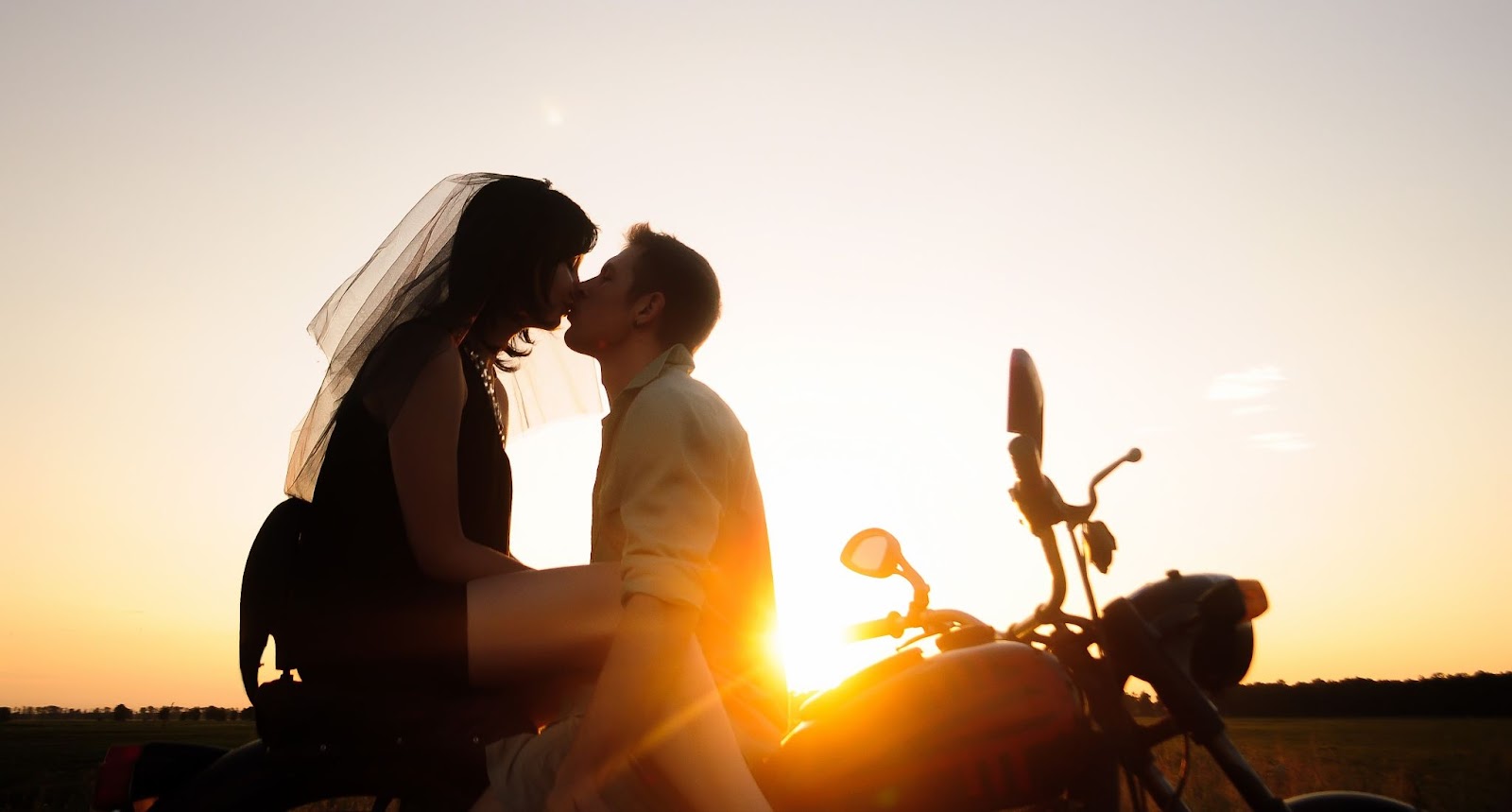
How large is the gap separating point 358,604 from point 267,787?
45 cm

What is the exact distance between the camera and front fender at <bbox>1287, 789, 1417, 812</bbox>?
8.54 feet

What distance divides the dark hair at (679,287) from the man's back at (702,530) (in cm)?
57

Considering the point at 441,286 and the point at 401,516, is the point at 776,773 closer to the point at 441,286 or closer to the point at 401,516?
the point at 401,516

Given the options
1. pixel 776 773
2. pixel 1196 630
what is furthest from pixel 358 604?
pixel 1196 630

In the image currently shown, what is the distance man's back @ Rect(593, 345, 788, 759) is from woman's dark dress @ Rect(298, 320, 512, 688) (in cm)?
40

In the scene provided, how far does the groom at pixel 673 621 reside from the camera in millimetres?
2139

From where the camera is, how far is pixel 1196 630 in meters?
2.39

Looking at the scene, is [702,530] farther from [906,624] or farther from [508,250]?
[508,250]

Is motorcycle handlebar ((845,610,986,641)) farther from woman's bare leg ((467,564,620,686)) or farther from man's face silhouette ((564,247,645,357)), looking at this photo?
man's face silhouette ((564,247,645,357))

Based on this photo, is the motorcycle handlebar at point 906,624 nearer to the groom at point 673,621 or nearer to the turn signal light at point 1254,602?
the groom at point 673,621

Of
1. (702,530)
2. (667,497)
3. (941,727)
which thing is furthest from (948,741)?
(667,497)

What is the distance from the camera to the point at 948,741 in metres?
2.21

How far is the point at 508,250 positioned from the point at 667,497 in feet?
4.21

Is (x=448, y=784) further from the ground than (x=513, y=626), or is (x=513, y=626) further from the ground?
(x=513, y=626)
